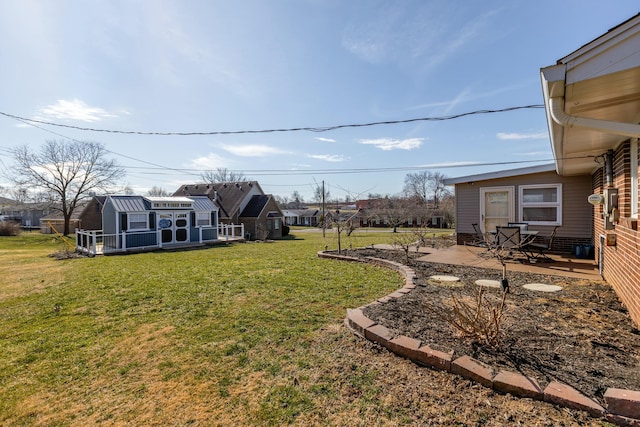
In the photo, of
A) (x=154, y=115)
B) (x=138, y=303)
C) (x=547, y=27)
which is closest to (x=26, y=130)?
(x=154, y=115)

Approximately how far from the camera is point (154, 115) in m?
11.5

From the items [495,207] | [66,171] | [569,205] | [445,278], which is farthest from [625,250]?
[66,171]

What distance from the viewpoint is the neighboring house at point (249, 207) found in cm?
2409

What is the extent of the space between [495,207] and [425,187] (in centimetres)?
4595

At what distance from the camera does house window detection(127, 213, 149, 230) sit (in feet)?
49.3

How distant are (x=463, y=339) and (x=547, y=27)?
776 cm

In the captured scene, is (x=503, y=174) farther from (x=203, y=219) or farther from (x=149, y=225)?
(x=149, y=225)

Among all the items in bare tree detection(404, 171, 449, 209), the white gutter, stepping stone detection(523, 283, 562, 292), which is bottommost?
stepping stone detection(523, 283, 562, 292)

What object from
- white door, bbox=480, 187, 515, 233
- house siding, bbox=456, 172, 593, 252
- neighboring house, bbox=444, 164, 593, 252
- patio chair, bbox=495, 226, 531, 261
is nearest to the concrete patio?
patio chair, bbox=495, 226, 531, 261

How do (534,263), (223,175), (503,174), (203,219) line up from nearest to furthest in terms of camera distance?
(534,263) < (503,174) < (203,219) < (223,175)

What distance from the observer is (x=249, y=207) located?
82.5ft

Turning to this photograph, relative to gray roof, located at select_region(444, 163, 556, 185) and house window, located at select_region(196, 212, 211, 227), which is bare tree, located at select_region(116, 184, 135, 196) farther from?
gray roof, located at select_region(444, 163, 556, 185)

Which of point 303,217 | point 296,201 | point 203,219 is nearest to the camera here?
point 203,219

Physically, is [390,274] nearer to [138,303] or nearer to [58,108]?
[138,303]
